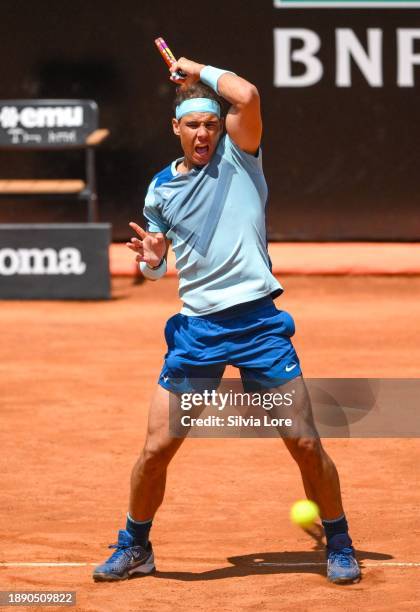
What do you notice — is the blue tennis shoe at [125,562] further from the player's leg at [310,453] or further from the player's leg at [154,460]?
the player's leg at [310,453]

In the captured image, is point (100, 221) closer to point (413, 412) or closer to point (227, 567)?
point (413, 412)

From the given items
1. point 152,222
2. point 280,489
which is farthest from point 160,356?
point 152,222

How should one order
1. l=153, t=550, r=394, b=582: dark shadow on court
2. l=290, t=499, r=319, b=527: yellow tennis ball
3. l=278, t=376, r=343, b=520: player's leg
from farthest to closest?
l=290, t=499, r=319, b=527: yellow tennis ball, l=153, t=550, r=394, b=582: dark shadow on court, l=278, t=376, r=343, b=520: player's leg

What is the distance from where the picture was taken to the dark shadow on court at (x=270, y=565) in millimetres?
5598

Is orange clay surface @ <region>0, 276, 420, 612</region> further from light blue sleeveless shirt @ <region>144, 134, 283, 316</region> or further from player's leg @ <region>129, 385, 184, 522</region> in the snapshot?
light blue sleeveless shirt @ <region>144, 134, 283, 316</region>

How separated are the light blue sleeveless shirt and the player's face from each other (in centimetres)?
5

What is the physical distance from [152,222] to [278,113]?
29.5ft

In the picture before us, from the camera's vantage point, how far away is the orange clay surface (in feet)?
17.8

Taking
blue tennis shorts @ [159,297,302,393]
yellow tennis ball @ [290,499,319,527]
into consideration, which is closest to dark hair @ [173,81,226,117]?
blue tennis shorts @ [159,297,302,393]

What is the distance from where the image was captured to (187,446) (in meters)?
7.85

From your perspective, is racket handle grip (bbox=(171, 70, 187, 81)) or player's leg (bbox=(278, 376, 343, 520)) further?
racket handle grip (bbox=(171, 70, 187, 81))

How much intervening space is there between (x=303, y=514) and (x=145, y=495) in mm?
1297

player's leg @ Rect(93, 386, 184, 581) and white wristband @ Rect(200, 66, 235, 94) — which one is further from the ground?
white wristband @ Rect(200, 66, 235, 94)

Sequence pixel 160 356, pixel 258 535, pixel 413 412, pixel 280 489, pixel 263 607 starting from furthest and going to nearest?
pixel 160 356 → pixel 413 412 → pixel 280 489 → pixel 258 535 → pixel 263 607
